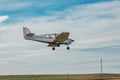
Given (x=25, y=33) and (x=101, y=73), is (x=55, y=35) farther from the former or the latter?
(x=101, y=73)

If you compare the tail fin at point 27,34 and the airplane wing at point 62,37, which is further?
the tail fin at point 27,34

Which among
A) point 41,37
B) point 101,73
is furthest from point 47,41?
point 101,73

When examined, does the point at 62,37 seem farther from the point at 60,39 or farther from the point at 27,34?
the point at 27,34

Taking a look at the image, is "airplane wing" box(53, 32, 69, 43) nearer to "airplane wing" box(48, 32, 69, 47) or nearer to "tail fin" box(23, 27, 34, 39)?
"airplane wing" box(48, 32, 69, 47)

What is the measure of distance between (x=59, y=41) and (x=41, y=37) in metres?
5.39

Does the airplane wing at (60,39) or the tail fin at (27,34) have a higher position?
the tail fin at (27,34)

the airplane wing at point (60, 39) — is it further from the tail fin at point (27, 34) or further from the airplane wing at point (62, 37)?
the tail fin at point (27, 34)

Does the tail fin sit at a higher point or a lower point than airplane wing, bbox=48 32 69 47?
higher

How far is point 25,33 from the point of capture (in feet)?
342

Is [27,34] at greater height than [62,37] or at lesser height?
greater

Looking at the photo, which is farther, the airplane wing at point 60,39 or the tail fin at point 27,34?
the tail fin at point 27,34

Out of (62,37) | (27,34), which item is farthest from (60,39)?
(27,34)

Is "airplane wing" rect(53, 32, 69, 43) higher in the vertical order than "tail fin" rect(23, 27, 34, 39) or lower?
lower

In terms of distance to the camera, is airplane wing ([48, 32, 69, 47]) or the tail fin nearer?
airplane wing ([48, 32, 69, 47])
